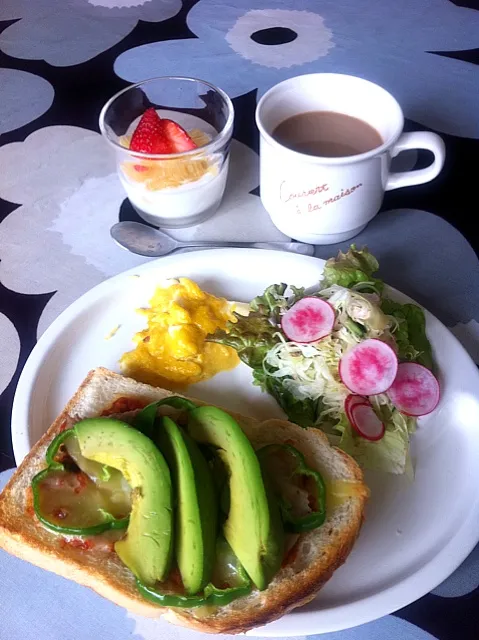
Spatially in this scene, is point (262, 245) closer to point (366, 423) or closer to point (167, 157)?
point (167, 157)

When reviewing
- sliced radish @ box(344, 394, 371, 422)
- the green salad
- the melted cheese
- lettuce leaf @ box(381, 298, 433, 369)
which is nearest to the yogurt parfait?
the green salad

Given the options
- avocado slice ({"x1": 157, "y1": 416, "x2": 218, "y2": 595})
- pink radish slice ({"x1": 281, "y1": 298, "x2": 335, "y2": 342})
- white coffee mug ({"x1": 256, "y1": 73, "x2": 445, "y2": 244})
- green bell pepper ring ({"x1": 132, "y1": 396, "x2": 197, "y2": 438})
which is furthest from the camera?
white coffee mug ({"x1": 256, "y1": 73, "x2": 445, "y2": 244})

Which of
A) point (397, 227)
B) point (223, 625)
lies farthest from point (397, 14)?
point (223, 625)

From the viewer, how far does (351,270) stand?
74.6 inches

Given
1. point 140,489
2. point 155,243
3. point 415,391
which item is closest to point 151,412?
point 140,489

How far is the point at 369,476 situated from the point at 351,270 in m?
0.63

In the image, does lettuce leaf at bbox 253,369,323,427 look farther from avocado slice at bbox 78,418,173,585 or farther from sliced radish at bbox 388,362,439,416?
avocado slice at bbox 78,418,173,585

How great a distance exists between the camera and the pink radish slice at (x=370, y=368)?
1.68m

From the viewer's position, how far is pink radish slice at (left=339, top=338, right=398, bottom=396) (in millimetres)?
1684

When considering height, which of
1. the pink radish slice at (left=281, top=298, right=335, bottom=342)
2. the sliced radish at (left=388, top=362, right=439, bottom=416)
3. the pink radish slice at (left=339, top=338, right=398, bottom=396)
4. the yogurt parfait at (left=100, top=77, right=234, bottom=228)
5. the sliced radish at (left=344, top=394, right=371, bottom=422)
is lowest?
the sliced radish at (left=344, top=394, right=371, bottom=422)

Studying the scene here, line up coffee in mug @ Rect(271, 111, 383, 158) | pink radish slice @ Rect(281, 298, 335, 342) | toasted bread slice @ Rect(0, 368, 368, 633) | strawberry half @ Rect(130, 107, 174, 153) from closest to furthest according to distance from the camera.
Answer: toasted bread slice @ Rect(0, 368, 368, 633) → pink radish slice @ Rect(281, 298, 335, 342) → coffee in mug @ Rect(271, 111, 383, 158) → strawberry half @ Rect(130, 107, 174, 153)

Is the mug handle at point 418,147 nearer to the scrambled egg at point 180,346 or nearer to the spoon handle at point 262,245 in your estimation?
the spoon handle at point 262,245

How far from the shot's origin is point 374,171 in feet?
6.30

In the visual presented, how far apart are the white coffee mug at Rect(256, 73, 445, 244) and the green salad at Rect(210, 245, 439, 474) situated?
0.23 meters
